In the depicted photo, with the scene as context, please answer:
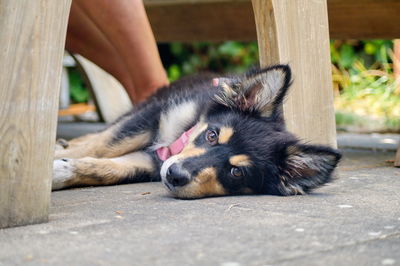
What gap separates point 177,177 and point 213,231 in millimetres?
805

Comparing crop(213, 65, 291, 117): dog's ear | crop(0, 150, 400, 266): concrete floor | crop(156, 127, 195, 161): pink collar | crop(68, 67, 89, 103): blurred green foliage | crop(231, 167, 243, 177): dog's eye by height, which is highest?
crop(68, 67, 89, 103): blurred green foliage

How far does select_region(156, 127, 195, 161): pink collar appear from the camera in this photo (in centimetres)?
353

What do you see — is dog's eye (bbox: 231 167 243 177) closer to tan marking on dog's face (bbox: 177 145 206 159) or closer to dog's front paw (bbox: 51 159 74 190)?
tan marking on dog's face (bbox: 177 145 206 159)

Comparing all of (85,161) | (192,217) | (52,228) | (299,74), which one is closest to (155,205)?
(192,217)

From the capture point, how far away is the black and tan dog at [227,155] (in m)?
3.04

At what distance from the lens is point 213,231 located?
84.0 inches

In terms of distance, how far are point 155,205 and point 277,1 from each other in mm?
1191

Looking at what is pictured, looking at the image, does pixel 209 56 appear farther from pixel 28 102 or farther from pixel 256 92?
pixel 28 102

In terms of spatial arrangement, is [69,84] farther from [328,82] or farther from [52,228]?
[52,228]

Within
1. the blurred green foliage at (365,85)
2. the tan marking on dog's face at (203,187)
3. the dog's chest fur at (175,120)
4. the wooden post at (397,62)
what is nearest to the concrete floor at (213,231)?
the tan marking on dog's face at (203,187)

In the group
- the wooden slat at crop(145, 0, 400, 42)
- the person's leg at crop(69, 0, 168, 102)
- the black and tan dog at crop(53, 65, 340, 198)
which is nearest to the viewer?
the black and tan dog at crop(53, 65, 340, 198)

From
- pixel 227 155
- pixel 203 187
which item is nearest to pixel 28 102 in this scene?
pixel 203 187

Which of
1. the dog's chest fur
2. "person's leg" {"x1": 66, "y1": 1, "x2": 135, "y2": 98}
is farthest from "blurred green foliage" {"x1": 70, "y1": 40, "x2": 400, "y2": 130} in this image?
the dog's chest fur

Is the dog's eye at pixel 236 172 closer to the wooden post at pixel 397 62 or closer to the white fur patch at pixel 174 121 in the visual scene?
the white fur patch at pixel 174 121
